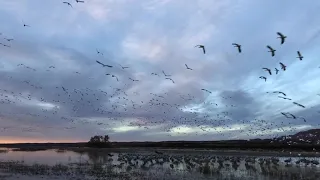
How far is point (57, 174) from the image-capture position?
35.7m

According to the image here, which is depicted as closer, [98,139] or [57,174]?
[57,174]

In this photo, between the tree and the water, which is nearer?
the water

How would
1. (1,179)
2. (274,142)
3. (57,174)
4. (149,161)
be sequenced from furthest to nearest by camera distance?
(274,142) → (149,161) → (57,174) → (1,179)

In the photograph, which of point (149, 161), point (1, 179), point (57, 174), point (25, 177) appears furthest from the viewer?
point (149, 161)

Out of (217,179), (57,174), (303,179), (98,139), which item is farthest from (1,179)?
(98,139)

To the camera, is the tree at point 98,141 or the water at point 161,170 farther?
the tree at point 98,141

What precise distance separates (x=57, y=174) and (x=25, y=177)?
3134 mm

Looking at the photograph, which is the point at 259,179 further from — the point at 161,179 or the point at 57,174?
the point at 57,174

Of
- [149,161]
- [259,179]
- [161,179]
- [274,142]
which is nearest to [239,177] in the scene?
[259,179]

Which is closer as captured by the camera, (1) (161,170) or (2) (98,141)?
(1) (161,170)

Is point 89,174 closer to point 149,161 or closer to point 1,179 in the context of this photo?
point 1,179

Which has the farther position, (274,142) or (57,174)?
(274,142)

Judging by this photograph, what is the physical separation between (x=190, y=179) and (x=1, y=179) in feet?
49.7

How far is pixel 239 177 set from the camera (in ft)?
115
